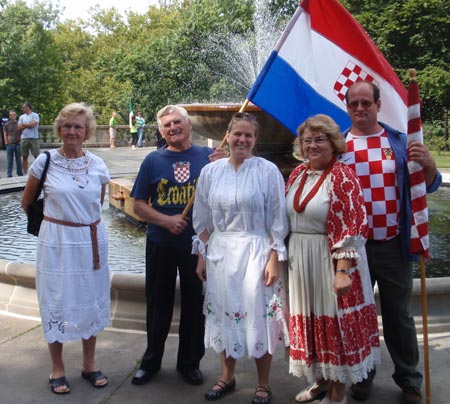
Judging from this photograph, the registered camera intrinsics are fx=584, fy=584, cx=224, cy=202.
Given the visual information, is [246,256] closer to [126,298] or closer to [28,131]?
[126,298]

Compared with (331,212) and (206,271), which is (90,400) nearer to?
(206,271)

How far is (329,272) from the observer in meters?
3.30

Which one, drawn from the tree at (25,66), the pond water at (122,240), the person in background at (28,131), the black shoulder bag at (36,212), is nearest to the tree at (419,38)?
the tree at (25,66)

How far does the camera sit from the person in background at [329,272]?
3.22m

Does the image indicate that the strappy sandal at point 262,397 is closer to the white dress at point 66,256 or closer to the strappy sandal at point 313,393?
the strappy sandal at point 313,393

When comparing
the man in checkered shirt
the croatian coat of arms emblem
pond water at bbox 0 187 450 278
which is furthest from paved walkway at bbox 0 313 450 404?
pond water at bbox 0 187 450 278

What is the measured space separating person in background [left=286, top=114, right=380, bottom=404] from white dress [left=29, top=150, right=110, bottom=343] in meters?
1.33

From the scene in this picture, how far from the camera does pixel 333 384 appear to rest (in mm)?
3434

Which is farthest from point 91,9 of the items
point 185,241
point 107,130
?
point 185,241

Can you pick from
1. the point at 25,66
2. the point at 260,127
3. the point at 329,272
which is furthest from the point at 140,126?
the point at 329,272

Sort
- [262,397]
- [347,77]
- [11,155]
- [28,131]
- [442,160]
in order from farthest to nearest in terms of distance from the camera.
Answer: [442,160] < [11,155] < [28,131] < [347,77] < [262,397]

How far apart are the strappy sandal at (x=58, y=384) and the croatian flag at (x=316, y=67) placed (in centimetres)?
232

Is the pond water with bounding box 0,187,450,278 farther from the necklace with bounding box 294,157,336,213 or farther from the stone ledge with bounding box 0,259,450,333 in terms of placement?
the necklace with bounding box 294,157,336,213

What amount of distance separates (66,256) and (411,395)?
2307 millimetres
